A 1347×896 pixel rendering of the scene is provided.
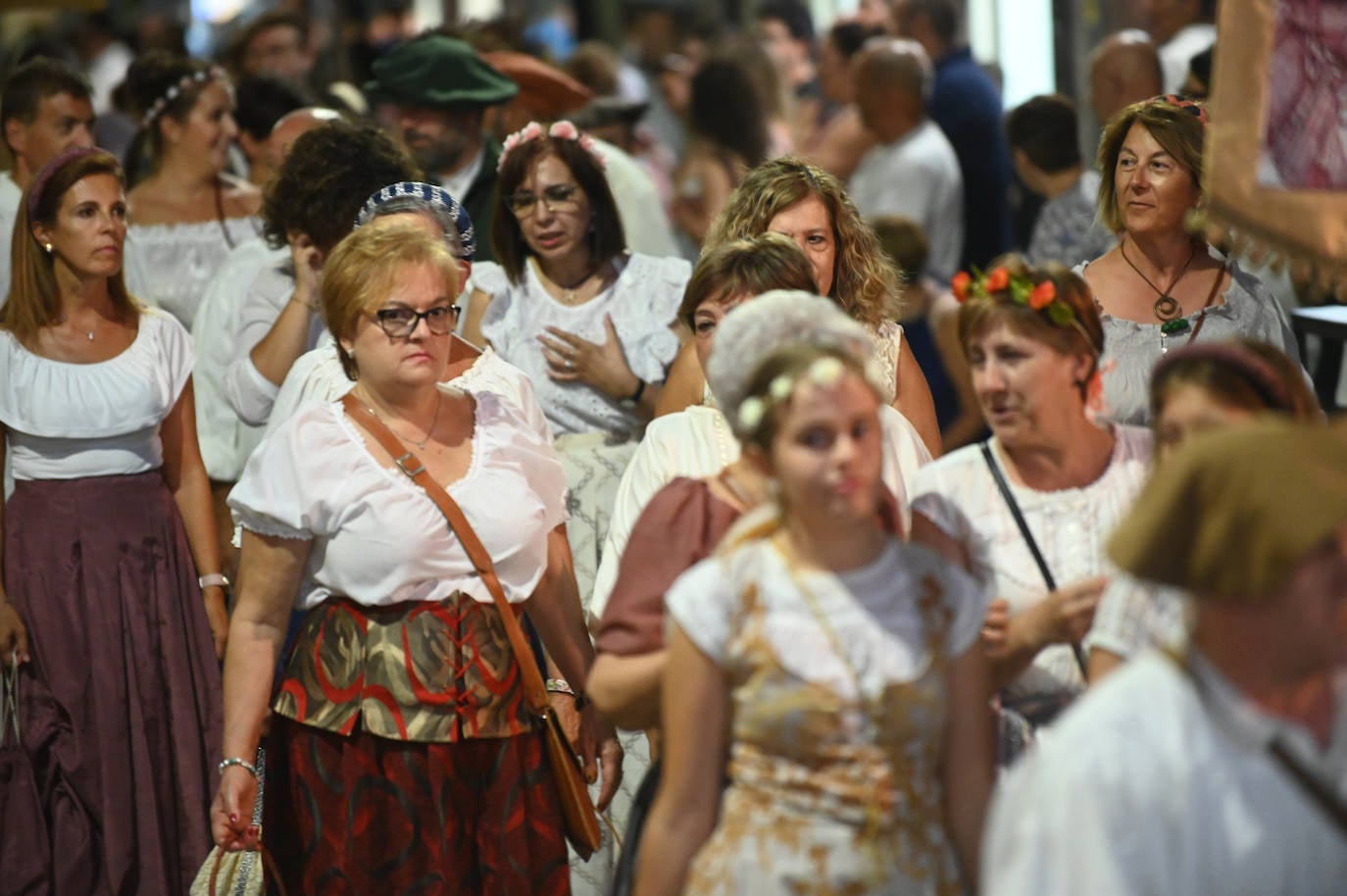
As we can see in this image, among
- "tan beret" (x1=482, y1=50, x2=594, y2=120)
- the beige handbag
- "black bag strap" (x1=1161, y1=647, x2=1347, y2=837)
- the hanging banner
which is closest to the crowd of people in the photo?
"black bag strap" (x1=1161, y1=647, x2=1347, y2=837)

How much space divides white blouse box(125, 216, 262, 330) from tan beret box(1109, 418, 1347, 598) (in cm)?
506

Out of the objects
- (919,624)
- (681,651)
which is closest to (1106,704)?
(919,624)

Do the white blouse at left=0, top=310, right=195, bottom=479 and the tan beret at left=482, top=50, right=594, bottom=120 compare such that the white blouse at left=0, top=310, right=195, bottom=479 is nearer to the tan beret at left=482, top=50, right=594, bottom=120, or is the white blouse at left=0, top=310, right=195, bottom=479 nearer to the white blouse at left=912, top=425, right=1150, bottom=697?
the white blouse at left=912, top=425, right=1150, bottom=697

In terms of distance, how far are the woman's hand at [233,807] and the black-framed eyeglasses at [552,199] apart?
2.15m

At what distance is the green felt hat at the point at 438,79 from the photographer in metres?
6.78

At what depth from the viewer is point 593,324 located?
5523mm

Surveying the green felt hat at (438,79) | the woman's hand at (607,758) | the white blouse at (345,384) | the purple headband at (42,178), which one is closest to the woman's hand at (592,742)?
the woman's hand at (607,758)

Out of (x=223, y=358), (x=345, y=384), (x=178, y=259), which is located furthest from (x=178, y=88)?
(x=345, y=384)

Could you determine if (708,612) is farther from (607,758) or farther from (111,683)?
(111,683)

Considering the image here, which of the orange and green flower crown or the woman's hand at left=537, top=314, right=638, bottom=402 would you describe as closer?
the orange and green flower crown

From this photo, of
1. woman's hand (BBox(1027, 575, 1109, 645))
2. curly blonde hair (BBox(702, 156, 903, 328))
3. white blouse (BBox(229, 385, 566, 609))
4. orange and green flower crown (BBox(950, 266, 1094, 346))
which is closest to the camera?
woman's hand (BBox(1027, 575, 1109, 645))

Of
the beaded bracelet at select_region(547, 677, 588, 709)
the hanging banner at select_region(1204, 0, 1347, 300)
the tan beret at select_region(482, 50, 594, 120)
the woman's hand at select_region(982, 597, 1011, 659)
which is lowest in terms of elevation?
the beaded bracelet at select_region(547, 677, 588, 709)

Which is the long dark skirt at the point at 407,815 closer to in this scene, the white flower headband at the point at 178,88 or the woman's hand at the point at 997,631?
the woman's hand at the point at 997,631

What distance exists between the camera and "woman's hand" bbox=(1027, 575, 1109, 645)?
305 cm
